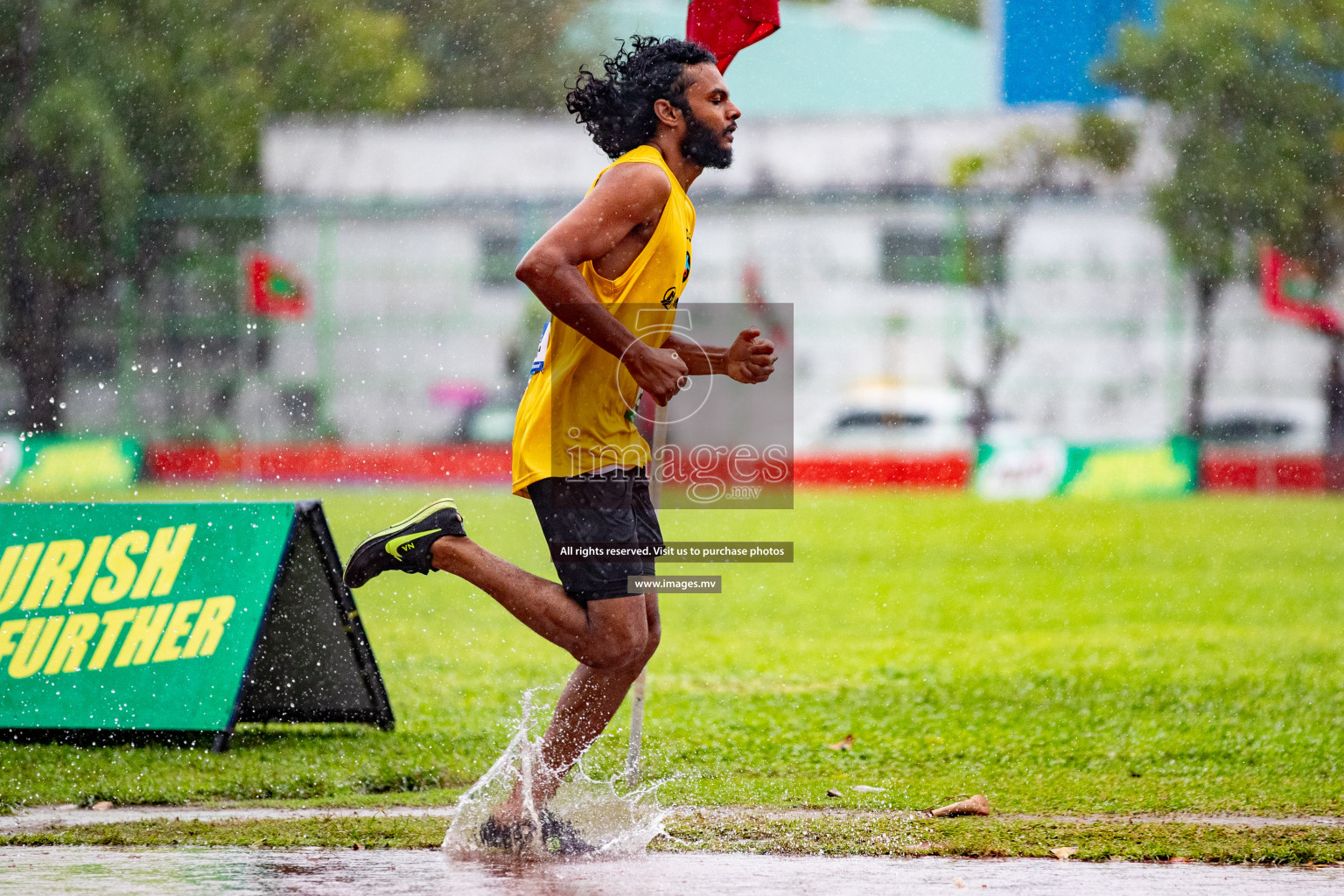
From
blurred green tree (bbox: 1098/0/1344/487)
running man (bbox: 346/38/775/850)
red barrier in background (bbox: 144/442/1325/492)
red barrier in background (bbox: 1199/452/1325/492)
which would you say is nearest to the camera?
running man (bbox: 346/38/775/850)

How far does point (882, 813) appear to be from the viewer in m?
4.68

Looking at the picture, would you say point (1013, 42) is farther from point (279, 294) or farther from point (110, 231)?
point (110, 231)

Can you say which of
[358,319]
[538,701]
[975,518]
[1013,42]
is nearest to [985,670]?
[538,701]

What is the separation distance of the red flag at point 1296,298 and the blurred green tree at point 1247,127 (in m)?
0.30

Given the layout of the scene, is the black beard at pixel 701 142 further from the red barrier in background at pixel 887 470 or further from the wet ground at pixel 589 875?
the red barrier in background at pixel 887 470

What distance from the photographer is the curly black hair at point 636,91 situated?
4.27 m

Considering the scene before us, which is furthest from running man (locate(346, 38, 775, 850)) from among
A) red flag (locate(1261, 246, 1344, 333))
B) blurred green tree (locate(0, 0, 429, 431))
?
red flag (locate(1261, 246, 1344, 333))

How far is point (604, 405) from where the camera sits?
Answer: 13.5 ft

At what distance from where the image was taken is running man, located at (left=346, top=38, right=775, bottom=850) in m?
3.98

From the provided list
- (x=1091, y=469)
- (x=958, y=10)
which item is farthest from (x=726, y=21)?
(x=958, y=10)

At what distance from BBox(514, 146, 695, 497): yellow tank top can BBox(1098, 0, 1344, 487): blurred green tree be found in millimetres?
20534

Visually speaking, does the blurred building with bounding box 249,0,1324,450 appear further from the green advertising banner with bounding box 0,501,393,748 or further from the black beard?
the black beard

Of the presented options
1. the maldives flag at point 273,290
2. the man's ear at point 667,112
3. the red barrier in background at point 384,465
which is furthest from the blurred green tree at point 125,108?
the man's ear at point 667,112

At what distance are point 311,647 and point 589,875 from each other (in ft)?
7.10
